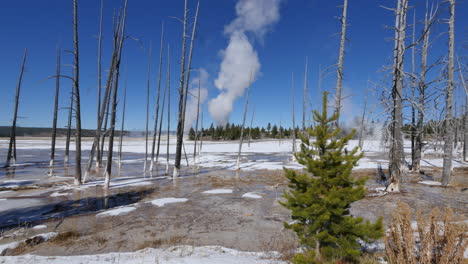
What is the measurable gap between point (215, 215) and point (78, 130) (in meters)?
10.9

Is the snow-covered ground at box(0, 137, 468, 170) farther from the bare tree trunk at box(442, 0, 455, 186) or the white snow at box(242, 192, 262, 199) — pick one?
the white snow at box(242, 192, 262, 199)

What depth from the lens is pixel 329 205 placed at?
4.18 m

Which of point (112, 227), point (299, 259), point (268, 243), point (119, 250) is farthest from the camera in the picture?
point (112, 227)

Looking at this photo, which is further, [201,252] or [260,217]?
[260,217]

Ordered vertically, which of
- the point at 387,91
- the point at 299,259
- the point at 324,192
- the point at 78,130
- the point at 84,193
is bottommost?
the point at 84,193

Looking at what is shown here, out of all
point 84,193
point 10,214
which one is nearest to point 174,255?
point 10,214

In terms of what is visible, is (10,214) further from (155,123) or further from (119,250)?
(155,123)

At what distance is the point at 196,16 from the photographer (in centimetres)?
1825

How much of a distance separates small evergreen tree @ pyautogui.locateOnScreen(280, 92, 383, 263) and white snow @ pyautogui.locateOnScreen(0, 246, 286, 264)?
1124 millimetres

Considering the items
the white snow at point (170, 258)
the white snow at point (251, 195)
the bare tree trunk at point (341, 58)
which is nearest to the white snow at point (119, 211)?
the white snow at point (170, 258)

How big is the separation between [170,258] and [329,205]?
3.61 m

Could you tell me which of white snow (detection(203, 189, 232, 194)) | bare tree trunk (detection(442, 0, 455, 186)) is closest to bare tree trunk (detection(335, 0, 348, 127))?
bare tree trunk (detection(442, 0, 455, 186))

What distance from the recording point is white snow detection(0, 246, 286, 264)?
4.83 metres

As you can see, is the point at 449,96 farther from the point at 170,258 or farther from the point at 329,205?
the point at 170,258
